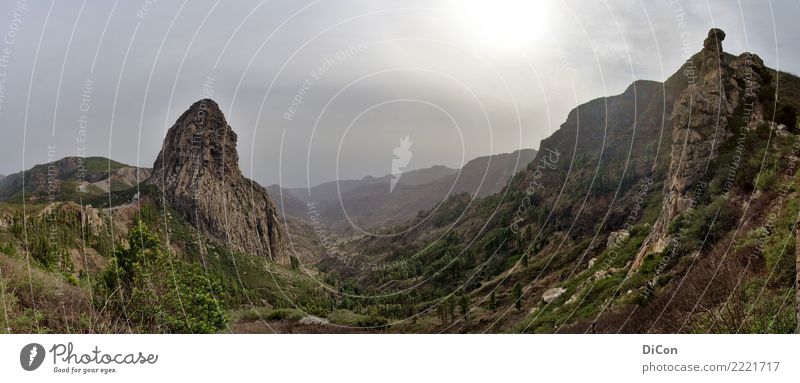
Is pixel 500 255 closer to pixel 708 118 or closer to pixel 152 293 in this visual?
pixel 708 118

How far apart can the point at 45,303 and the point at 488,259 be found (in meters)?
108

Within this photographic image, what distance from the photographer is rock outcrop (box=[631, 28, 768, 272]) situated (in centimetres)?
4084

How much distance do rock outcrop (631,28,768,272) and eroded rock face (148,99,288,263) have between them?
74802mm

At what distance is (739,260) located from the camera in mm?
18297

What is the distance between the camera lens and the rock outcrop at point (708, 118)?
40.8 metres

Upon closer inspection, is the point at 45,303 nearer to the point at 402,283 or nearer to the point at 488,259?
the point at 402,283

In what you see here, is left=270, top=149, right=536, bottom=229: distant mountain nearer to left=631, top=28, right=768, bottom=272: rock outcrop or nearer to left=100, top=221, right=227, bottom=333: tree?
left=631, top=28, right=768, bottom=272: rock outcrop

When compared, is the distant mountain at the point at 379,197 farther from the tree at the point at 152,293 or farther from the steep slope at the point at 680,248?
the tree at the point at 152,293

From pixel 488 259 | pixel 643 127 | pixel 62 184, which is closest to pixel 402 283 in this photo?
pixel 488 259
